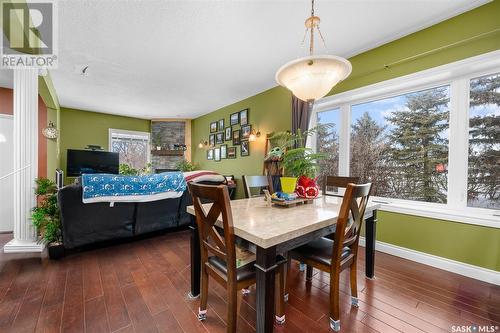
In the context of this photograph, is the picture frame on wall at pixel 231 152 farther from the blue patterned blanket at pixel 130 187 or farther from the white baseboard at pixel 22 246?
the white baseboard at pixel 22 246

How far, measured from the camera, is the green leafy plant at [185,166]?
6.45 m

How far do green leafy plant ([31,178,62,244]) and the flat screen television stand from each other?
10.7ft

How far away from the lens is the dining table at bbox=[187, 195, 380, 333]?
39.7 inches

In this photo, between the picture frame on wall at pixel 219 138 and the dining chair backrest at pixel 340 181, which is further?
the picture frame on wall at pixel 219 138

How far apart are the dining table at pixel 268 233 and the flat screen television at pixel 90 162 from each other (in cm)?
512

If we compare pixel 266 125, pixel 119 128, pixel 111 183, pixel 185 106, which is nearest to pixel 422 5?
pixel 266 125

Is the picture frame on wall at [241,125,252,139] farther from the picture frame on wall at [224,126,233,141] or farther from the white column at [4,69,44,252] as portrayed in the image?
the white column at [4,69,44,252]

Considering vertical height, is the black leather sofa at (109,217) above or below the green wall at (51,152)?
below

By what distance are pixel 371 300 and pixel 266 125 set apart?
3.28 m

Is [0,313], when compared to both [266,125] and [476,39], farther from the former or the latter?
[476,39]

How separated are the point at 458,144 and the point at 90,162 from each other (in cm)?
709

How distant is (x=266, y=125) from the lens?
423 cm

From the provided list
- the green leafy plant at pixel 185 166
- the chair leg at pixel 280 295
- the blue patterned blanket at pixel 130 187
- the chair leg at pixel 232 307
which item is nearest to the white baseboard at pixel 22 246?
the blue patterned blanket at pixel 130 187

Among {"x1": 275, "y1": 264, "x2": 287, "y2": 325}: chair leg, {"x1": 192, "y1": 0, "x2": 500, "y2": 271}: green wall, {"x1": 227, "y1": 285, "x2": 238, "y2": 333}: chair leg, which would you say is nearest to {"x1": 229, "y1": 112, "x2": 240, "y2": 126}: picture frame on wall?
{"x1": 192, "y1": 0, "x2": 500, "y2": 271}: green wall
